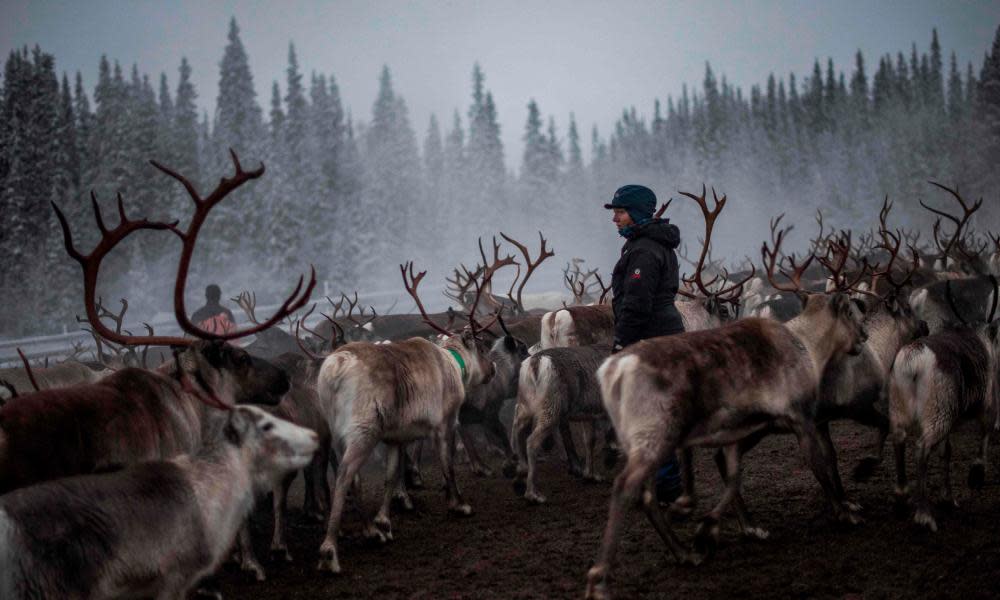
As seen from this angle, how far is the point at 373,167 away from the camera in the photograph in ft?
153

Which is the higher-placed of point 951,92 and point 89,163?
point 951,92

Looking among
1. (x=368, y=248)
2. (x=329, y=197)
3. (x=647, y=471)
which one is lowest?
(x=647, y=471)

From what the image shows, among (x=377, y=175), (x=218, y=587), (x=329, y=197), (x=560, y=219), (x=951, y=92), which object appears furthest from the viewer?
(x=951, y=92)

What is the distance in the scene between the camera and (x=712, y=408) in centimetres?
421

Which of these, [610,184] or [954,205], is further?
[610,184]

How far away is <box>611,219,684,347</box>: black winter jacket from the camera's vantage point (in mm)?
5660

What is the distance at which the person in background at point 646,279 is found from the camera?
5664 millimetres

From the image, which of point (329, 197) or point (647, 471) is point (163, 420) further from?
point (329, 197)

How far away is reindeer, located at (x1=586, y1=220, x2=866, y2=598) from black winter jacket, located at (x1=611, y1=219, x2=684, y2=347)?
1.01m

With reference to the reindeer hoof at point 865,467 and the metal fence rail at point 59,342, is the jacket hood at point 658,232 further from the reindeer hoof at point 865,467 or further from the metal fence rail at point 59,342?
the metal fence rail at point 59,342

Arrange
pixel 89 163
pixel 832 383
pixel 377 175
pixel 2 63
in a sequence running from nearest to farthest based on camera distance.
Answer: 1. pixel 832 383
2. pixel 2 63
3. pixel 89 163
4. pixel 377 175

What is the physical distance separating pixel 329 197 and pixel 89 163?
440 inches

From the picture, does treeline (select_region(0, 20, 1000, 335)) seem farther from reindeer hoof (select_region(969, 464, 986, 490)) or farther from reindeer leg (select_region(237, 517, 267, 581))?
reindeer hoof (select_region(969, 464, 986, 490))

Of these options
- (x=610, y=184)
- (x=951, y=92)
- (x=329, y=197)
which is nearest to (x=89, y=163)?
(x=329, y=197)
